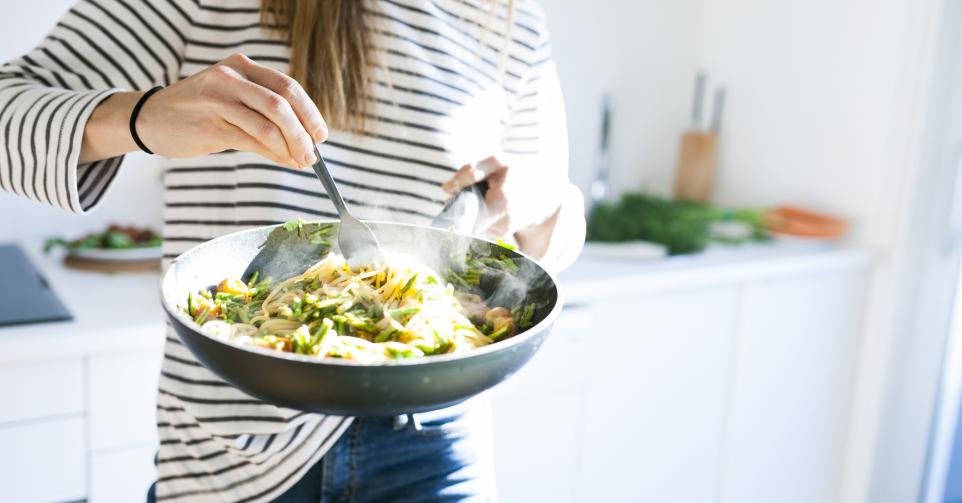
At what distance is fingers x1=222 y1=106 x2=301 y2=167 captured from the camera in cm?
70

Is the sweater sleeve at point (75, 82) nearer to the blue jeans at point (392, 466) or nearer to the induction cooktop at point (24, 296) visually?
the blue jeans at point (392, 466)

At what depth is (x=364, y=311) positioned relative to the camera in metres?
0.75

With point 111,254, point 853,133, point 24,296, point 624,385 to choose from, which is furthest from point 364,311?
point 853,133

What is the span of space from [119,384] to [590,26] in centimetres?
162

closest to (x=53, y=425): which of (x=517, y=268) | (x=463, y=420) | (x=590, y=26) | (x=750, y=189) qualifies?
(x=463, y=420)

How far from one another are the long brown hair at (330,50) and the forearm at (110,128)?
20 cm

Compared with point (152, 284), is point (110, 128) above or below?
above

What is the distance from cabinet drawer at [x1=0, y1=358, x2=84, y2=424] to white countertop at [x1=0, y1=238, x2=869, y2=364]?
0.11 ft

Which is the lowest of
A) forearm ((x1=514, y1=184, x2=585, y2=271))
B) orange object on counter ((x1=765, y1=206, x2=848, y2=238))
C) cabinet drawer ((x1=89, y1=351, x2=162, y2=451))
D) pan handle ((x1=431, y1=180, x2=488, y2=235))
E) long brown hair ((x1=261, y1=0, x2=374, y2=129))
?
cabinet drawer ((x1=89, y1=351, x2=162, y2=451))

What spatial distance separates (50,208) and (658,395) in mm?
1429

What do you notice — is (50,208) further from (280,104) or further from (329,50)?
(280,104)

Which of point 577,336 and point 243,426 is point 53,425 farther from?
point 577,336

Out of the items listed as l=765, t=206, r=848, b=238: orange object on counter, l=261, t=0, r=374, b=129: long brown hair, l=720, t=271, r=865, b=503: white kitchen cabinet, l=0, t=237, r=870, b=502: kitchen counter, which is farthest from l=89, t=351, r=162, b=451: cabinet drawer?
l=765, t=206, r=848, b=238: orange object on counter

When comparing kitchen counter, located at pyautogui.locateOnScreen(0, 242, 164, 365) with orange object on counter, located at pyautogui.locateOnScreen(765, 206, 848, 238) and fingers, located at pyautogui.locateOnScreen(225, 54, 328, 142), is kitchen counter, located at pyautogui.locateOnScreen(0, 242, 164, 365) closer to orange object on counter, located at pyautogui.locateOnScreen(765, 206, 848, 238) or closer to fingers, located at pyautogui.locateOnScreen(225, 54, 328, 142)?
fingers, located at pyautogui.locateOnScreen(225, 54, 328, 142)
